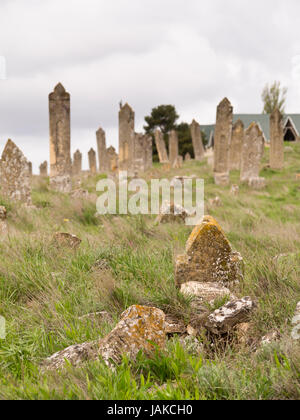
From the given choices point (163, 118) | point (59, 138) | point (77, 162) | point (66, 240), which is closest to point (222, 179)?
point (59, 138)

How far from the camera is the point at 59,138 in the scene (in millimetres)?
13797

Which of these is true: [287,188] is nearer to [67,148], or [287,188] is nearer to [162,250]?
[67,148]

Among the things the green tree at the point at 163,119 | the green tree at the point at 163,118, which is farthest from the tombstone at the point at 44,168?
the green tree at the point at 163,118

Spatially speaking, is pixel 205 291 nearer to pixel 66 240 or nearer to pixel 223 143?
pixel 66 240

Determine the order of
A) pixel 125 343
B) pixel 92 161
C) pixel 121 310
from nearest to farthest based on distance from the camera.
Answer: pixel 125 343 → pixel 121 310 → pixel 92 161

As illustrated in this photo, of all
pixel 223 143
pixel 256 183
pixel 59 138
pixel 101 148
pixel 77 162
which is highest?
pixel 101 148

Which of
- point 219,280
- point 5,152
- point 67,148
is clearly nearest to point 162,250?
point 219,280

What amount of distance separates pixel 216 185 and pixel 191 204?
6161 mm

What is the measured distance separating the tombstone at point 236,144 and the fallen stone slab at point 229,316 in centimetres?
1872

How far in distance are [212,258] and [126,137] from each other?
48.0 ft

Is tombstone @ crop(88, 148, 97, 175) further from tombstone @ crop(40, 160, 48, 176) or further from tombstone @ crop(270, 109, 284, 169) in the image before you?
tombstone @ crop(270, 109, 284, 169)

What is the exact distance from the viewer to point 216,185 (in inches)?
635
